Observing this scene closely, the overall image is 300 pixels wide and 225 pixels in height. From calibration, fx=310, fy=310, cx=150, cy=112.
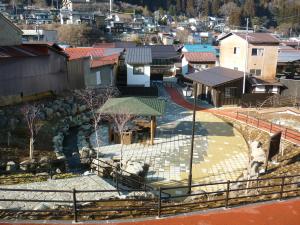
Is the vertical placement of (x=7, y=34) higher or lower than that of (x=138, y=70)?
higher

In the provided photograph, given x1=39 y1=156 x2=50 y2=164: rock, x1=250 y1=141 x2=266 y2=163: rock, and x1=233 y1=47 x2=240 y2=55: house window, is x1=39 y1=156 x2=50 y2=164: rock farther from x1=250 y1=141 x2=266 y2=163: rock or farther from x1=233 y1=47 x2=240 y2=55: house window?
x1=233 y1=47 x2=240 y2=55: house window

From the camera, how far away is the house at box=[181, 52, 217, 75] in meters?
49.3

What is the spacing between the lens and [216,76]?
34438mm

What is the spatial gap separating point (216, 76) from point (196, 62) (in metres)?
15.6

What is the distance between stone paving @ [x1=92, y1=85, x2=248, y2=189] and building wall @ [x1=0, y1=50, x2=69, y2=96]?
8.54 m

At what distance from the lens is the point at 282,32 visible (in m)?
124

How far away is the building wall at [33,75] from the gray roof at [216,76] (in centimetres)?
1403

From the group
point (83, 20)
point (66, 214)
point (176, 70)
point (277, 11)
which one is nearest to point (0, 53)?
point (66, 214)

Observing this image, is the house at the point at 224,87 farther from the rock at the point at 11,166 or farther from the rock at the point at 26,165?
the rock at the point at 11,166

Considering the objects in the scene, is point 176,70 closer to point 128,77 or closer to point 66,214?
point 128,77

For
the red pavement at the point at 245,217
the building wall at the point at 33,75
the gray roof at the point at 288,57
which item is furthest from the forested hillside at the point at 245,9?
the red pavement at the point at 245,217

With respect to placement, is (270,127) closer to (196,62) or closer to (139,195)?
(139,195)

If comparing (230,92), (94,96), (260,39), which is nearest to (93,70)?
(94,96)

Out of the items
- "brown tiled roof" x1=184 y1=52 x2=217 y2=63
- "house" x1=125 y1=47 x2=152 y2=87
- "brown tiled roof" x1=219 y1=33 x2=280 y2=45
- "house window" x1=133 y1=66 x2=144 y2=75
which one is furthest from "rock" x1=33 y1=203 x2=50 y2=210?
"brown tiled roof" x1=184 y1=52 x2=217 y2=63
